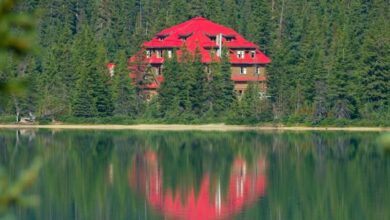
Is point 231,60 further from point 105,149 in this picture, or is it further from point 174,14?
point 105,149

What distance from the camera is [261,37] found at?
276 ft

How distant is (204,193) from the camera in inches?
1652

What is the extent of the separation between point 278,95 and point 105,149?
17.9 meters

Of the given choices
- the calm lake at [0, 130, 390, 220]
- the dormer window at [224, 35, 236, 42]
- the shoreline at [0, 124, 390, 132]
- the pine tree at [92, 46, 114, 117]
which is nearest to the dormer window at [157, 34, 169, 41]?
the dormer window at [224, 35, 236, 42]

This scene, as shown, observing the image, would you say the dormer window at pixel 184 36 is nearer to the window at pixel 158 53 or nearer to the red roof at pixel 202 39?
the red roof at pixel 202 39

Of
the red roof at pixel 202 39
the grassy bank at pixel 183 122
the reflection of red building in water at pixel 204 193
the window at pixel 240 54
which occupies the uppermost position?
the red roof at pixel 202 39

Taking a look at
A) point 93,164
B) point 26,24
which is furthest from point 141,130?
point 26,24

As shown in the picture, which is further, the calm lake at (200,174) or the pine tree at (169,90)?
the pine tree at (169,90)

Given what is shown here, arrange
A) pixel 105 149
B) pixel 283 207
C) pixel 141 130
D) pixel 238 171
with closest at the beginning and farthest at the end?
pixel 283 207
pixel 238 171
pixel 105 149
pixel 141 130

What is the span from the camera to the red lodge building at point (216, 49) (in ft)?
262

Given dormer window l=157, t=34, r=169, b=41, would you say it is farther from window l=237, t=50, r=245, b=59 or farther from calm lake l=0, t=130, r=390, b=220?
calm lake l=0, t=130, r=390, b=220

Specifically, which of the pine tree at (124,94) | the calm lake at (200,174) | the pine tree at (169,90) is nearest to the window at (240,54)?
the pine tree at (169,90)

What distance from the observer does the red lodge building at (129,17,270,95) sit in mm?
80000

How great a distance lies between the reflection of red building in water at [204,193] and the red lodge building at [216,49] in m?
28.0
